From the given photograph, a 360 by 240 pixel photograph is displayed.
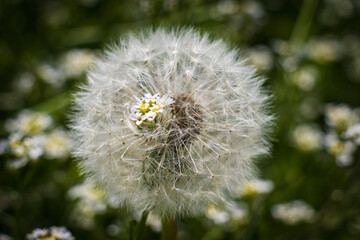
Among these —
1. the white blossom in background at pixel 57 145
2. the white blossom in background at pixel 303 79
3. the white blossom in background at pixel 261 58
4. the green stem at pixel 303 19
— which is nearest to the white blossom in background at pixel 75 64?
the white blossom in background at pixel 57 145

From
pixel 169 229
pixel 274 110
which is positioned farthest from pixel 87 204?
pixel 274 110

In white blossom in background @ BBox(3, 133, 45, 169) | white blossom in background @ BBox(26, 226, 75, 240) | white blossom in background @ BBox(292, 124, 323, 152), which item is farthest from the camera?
white blossom in background @ BBox(292, 124, 323, 152)

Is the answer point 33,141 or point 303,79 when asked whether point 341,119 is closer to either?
point 303,79

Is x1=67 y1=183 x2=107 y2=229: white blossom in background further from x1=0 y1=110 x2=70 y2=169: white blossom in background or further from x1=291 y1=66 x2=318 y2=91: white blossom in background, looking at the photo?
x1=291 y1=66 x2=318 y2=91: white blossom in background

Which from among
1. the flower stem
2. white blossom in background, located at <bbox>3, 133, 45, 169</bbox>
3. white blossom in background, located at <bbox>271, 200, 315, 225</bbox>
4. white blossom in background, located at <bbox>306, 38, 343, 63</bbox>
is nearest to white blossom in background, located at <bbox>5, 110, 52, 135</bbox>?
white blossom in background, located at <bbox>3, 133, 45, 169</bbox>

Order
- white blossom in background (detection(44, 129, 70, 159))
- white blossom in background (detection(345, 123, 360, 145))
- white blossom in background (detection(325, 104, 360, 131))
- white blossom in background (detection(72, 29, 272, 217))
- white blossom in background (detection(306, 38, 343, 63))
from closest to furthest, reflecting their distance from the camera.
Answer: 1. white blossom in background (detection(72, 29, 272, 217))
2. white blossom in background (detection(345, 123, 360, 145))
3. white blossom in background (detection(44, 129, 70, 159))
4. white blossom in background (detection(325, 104, 360, 131))
5. white blossom in background (detection(306, 38, 343, 63))

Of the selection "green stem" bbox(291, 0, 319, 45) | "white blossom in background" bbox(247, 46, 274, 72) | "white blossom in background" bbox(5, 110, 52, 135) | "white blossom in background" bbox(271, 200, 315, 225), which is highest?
"green stem" bbox(291, 0, 319, 45)

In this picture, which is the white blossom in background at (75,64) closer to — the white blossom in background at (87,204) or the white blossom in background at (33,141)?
the white blossom in background at (33,141)

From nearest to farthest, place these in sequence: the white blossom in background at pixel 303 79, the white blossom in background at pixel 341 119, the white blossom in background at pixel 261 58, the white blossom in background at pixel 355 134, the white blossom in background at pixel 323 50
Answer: the white blossom in background at pixel 355 134
the white blossom in background at pixel 341 119
the white blossom in background at pixel 303 79
the white blossom in background at pixel 261 58
the white blossom in background at pixel 323 50

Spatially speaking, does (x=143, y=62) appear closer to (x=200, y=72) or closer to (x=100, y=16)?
(x=200, y=72)
